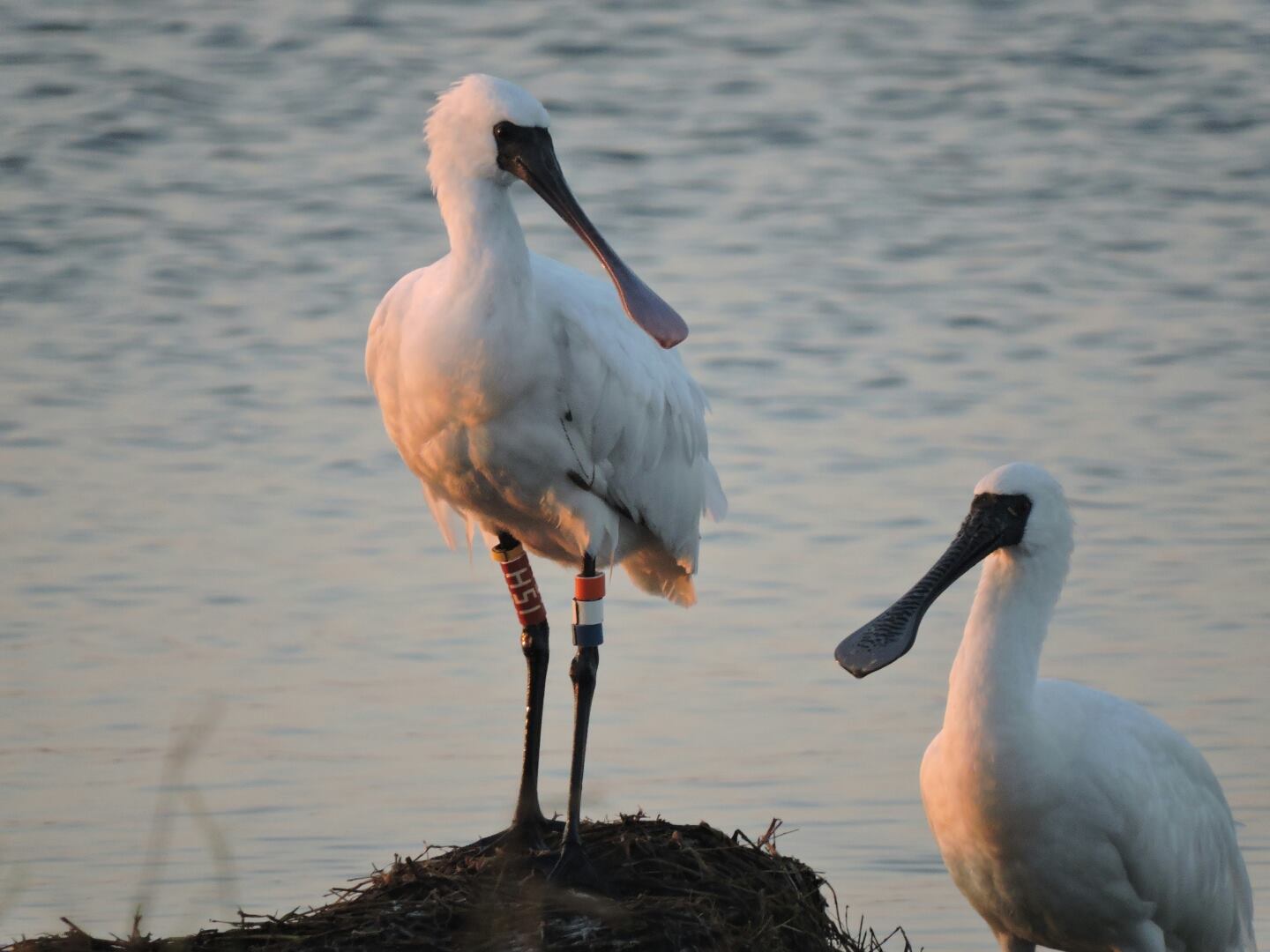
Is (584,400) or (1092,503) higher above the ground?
Result: (584,400)

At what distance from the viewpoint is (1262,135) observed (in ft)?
65.3

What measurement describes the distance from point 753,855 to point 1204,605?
4.52 metres

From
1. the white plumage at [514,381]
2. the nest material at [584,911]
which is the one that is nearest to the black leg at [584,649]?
the white plumage at [514,381]

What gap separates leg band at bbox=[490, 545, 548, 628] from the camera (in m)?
7.85

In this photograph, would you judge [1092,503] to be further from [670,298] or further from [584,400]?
[584,400]

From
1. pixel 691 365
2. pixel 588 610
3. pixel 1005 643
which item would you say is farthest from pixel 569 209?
pixel 691 365

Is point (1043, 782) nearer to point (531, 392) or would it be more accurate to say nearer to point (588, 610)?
point (588, 610)

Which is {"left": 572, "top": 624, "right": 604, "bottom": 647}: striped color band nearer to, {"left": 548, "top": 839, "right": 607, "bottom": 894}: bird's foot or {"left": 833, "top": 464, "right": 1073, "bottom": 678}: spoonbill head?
{"left": 548, "top": 839, "right": 607, "bottom": 894}: bird's foot

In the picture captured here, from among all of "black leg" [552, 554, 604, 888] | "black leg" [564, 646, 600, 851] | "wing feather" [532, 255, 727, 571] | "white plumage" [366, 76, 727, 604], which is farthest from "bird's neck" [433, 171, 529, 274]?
"black leg" [564, 646, 600, 851]

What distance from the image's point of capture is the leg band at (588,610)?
25.0ft

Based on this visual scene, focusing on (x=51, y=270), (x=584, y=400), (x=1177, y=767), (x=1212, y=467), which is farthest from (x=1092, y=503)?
(x=51, y=270)

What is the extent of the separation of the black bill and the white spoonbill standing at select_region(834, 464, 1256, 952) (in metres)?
1.06

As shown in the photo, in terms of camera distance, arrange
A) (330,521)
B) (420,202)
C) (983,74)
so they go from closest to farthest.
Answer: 1. (330,521)
2. (420,202)
3. (983,74)

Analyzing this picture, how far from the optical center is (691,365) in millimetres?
14281
